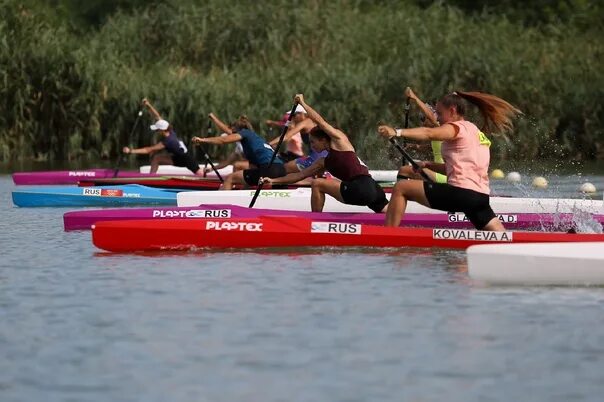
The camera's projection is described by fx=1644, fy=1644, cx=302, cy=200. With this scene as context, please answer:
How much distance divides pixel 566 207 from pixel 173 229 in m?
5.56

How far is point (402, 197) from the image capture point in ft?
49.1

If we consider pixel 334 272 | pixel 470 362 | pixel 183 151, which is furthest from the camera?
pixel 183 151

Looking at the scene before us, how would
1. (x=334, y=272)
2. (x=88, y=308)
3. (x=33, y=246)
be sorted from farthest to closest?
(x=33, y=246) < (x=334, y=272) < (x=88, y=308)

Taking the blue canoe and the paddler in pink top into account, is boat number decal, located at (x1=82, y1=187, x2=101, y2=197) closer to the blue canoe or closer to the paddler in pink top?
the blue canoe

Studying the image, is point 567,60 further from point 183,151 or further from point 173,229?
point 173,229

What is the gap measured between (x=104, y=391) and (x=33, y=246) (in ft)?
27.1

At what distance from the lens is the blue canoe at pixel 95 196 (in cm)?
2366

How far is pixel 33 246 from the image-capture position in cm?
1691

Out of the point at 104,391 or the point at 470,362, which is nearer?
the point at 104,391

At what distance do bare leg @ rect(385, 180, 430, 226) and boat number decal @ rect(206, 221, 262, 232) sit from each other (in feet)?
4.00

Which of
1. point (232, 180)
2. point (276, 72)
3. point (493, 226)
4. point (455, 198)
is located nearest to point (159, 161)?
point (232, 180)

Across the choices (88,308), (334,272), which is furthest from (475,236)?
(88,308)

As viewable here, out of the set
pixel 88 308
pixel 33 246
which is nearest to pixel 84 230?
pixel 33 246

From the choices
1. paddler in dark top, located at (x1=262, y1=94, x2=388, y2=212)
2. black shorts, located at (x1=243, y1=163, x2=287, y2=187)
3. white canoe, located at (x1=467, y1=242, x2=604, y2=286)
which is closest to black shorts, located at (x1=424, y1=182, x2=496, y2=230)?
white canoe, located at (x1=467, y1=242, x2=604, y2=286)
